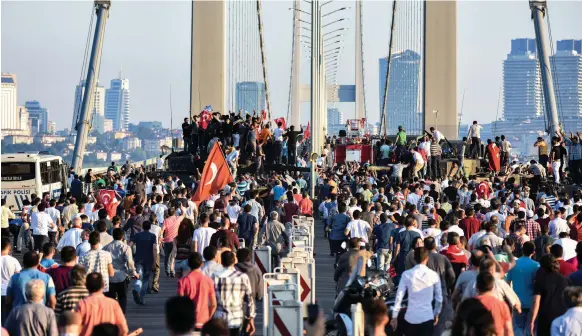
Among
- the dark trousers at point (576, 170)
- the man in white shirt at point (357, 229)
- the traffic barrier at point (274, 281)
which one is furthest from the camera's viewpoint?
the dark trousers at point (576, 170)

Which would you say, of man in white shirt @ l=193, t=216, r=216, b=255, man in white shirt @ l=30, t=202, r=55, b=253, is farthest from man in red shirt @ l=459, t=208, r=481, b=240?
man in white shirt @ l=30, t=202, r=55, b=253

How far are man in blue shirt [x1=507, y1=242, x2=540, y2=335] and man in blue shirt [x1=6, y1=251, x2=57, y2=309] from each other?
4188 millimetres

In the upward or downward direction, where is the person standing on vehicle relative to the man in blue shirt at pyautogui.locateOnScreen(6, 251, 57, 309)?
upward

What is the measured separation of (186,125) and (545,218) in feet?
83.1

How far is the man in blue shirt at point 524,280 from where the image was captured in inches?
486

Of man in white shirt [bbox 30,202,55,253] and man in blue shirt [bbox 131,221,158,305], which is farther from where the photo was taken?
man in white shirt [bbox 30,202,55,253]

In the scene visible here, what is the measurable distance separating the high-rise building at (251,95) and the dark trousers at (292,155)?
34.6 metres

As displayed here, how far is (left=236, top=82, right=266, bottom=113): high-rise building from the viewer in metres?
81.4

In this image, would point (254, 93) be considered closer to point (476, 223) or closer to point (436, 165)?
point (436, 165)

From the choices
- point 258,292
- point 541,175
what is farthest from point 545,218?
point 541,175

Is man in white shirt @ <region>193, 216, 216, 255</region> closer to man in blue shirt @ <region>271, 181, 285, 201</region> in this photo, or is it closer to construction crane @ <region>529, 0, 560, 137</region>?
man in blue shirt @ <region>271, 181, 285, 201</region>

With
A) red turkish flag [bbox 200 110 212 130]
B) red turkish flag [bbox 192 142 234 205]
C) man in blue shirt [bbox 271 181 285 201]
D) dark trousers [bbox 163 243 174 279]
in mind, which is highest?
red turkish flag [bbox 200 110 212 130]

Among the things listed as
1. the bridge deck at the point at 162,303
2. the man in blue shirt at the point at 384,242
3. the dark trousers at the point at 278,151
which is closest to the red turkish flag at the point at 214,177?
the bridge deck at the point at 162,303

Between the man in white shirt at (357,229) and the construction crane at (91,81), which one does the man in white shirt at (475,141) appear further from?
the man in white shirt at (357,229)
